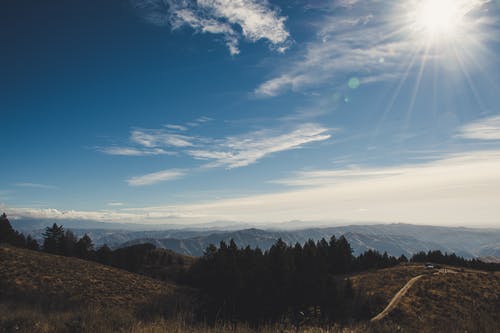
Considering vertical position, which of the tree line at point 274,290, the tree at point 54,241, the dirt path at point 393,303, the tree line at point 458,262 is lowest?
the tree line at point 458,262

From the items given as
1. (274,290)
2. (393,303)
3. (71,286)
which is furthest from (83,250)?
(393,303)

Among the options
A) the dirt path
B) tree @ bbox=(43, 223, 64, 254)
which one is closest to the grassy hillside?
the dirt path

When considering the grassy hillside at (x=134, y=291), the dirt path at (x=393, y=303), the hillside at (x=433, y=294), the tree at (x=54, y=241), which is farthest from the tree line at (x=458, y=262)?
the tree at (x=54, y=241)

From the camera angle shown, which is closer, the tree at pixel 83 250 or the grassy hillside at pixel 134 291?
the grassy hillside at pixel 134 291

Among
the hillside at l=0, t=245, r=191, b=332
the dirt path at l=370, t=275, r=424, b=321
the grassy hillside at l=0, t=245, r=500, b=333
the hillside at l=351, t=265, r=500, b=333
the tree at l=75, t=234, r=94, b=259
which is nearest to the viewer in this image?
the hillside at l=0, t=245, r=191, b=332

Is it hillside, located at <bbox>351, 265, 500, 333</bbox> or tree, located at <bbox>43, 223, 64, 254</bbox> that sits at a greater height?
tree, located at <bbox>43, 223, 64, 254</bbox>

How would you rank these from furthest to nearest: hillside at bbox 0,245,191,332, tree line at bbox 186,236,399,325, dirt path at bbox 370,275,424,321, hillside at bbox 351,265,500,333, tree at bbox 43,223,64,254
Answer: tree at bbox 43,223,64,254, tree line at bbox 186,236,399,325, dirt path at bbox 370,275,424,321, hillside at bbox 351,265,500,333, hillside at bbox 0,245,191,332

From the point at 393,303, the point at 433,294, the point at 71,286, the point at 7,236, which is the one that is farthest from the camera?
the point at 7,236

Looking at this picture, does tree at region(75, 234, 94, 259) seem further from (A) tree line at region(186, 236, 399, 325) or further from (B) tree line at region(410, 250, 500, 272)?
(B) tree line at region(410, 250, 500, 272)

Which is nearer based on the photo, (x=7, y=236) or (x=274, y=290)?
(x=274, y=290)

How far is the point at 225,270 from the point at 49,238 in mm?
63891

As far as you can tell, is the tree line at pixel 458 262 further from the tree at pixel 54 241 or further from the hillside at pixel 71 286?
the tree at pixel 54 241

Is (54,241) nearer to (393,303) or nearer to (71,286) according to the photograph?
(71,286)

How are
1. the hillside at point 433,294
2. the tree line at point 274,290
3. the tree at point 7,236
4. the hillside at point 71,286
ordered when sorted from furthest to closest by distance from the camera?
the tree at point 7,236 → the tree line at point 274,290 → the hillside at point 433,294 → the hillside at point 71,286
